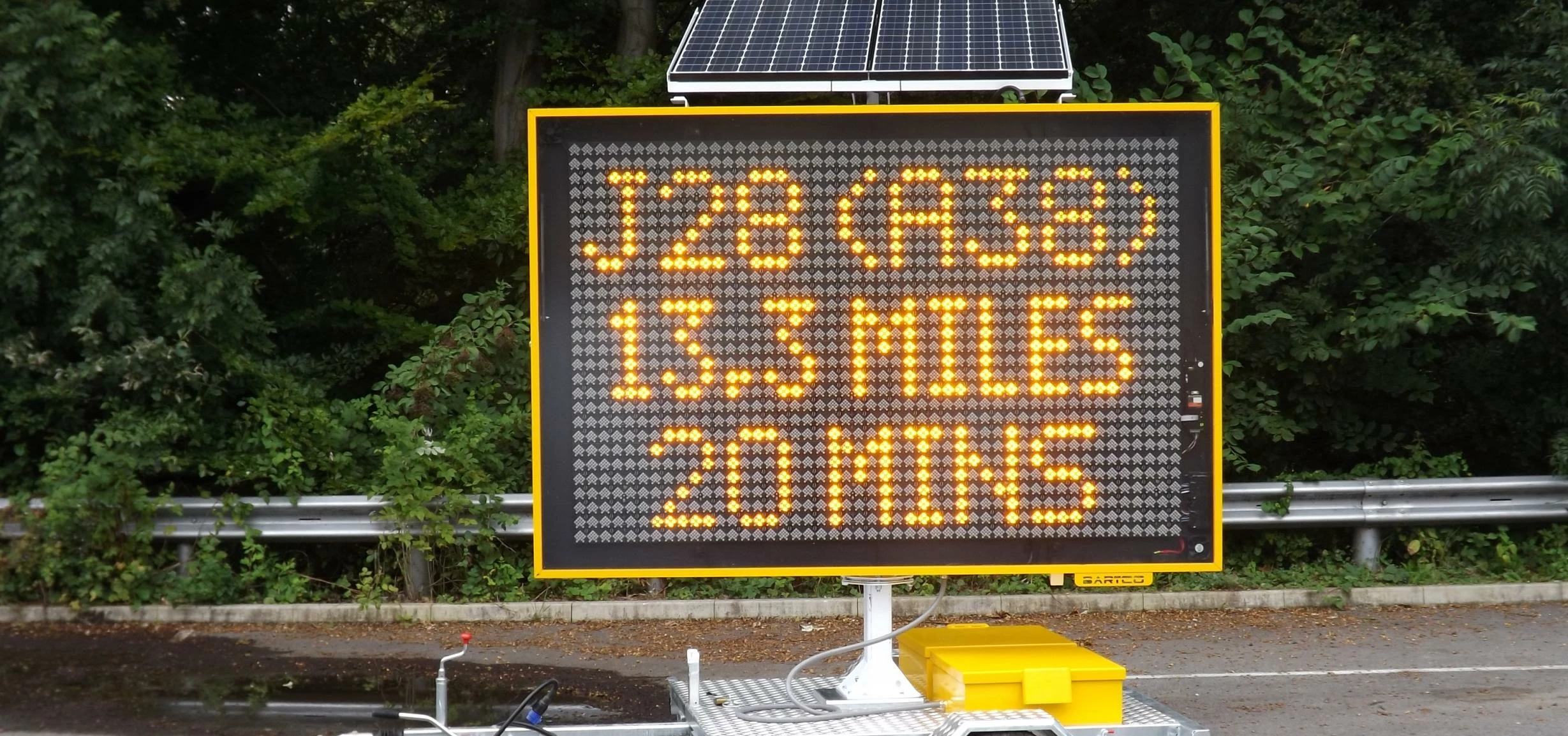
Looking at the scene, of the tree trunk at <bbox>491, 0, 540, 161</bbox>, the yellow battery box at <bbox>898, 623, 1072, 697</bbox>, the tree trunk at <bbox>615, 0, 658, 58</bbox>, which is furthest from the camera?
the tree trunk at <bbox>491, 0, 540, 161</bbox>

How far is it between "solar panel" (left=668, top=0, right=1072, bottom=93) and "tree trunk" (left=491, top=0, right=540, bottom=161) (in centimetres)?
871

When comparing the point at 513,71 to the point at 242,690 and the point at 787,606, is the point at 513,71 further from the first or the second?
the point at 242,690

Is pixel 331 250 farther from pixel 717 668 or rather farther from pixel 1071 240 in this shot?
pixel 1071 240

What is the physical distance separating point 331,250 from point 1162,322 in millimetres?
10800

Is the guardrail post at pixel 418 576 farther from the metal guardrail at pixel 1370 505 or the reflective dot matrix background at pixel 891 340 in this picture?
the reflective dot matrix background at pixel 891 340

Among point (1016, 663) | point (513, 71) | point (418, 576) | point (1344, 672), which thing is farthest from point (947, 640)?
point (513, 71)

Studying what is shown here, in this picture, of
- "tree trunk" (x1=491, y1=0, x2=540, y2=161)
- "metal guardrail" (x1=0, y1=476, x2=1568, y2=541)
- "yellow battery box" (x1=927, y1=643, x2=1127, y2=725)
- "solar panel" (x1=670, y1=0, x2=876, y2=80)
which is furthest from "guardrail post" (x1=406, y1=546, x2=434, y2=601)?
"yellow battery box" (x1=927, y1=643, x2=1127, y2=725)

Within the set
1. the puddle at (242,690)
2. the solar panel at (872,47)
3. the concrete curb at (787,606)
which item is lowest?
the puddle at (242,690)

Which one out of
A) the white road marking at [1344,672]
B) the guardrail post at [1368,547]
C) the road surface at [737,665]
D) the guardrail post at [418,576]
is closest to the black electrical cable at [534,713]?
the road surface at [737,665]

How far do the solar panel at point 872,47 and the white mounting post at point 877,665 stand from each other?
1.99 m

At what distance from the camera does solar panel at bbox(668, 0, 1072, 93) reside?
560 centimetres

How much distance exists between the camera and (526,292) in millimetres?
13289

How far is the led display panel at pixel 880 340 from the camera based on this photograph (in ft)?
17.3

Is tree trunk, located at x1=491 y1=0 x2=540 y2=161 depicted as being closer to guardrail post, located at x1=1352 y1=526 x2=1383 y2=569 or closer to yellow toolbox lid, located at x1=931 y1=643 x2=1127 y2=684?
guardrail post, located at x1=1352 y1=526 x2=1383 y2=569
